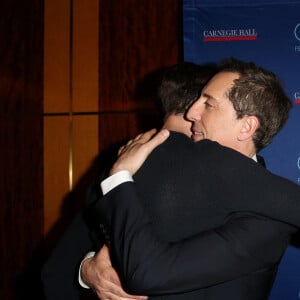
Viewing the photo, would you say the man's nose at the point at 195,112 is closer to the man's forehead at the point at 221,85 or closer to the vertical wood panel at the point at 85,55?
the man's forehead at the point at 221,85

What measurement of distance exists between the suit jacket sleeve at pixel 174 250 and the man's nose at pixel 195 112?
43cm

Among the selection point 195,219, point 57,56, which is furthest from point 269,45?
point 195,219

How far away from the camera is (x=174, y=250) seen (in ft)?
3.36

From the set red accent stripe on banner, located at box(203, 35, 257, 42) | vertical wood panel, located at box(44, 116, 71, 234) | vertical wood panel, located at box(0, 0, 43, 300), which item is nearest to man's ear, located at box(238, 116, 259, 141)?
red accent stripe on banner, located at box(203, 35, 257, 42)

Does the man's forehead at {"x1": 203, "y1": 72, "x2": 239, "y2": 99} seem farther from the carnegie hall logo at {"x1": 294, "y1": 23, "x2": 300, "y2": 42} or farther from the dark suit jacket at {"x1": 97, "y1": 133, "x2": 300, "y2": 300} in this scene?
the carnegie hall logo at {"x1": 294, "y1": 23, "x2": 300, "y2": 42}

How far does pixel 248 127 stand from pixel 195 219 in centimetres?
43

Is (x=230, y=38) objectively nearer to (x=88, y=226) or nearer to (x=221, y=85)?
(x=221, y=85)

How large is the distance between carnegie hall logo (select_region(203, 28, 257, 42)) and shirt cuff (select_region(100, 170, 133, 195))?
1.83m

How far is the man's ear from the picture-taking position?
1.32 metres

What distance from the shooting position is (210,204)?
1.07 metres

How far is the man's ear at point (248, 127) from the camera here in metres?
1.32

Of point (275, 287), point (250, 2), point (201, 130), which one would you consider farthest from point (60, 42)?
point (275, 287)

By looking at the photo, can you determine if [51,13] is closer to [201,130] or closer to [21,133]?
[21,133]

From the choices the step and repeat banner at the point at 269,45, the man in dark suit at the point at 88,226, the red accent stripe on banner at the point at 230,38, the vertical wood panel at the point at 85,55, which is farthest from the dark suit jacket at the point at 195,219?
the vertical wood panel at the point at 85,55
